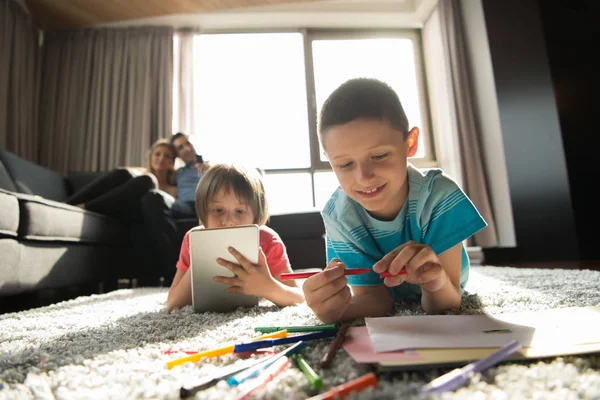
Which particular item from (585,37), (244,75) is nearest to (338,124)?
(585,37)

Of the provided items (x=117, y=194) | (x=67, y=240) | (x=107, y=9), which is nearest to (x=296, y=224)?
(x=117, y=194)

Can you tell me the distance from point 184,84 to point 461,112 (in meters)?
2.49

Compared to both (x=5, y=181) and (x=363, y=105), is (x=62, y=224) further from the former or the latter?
(x=363, y=105)

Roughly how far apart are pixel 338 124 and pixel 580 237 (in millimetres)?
1751

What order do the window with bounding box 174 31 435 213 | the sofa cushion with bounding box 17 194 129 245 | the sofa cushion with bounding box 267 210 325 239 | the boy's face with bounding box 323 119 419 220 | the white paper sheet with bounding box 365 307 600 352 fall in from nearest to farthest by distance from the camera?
the white paper sheet with bounding box 365 307 600 352, the boy's face with bounding box 323 119 419 220, the sofa cushion with bounding box 17 194 129 245, the sofa cushion with bounding box 267 210 325 239, the window with bounding box 174 31 435 213

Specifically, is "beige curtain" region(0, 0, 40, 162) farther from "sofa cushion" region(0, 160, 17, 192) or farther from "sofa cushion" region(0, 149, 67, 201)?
"sofa cushion" region(0, 160, 17, 192)

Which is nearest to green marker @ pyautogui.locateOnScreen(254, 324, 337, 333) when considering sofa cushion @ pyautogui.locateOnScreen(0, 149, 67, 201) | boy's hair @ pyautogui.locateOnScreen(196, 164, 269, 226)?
boy's hair @ pyautogui.locateOnScreen(196, 164, 269, 226)

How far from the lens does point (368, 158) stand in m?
0.64

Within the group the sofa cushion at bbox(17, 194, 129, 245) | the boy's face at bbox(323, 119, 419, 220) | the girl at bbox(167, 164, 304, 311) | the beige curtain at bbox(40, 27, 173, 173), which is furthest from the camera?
the beige curtain at bbox(40, 27, 173, 173)

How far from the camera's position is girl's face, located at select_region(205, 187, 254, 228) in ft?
3.17

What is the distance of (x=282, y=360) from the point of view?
15.2 inches

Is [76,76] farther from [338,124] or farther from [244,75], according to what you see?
[338,124]

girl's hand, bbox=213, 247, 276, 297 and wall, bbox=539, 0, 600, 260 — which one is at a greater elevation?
wall, bbox=539, 0, 600, 260

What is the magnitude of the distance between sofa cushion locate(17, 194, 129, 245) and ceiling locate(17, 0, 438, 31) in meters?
2.25
